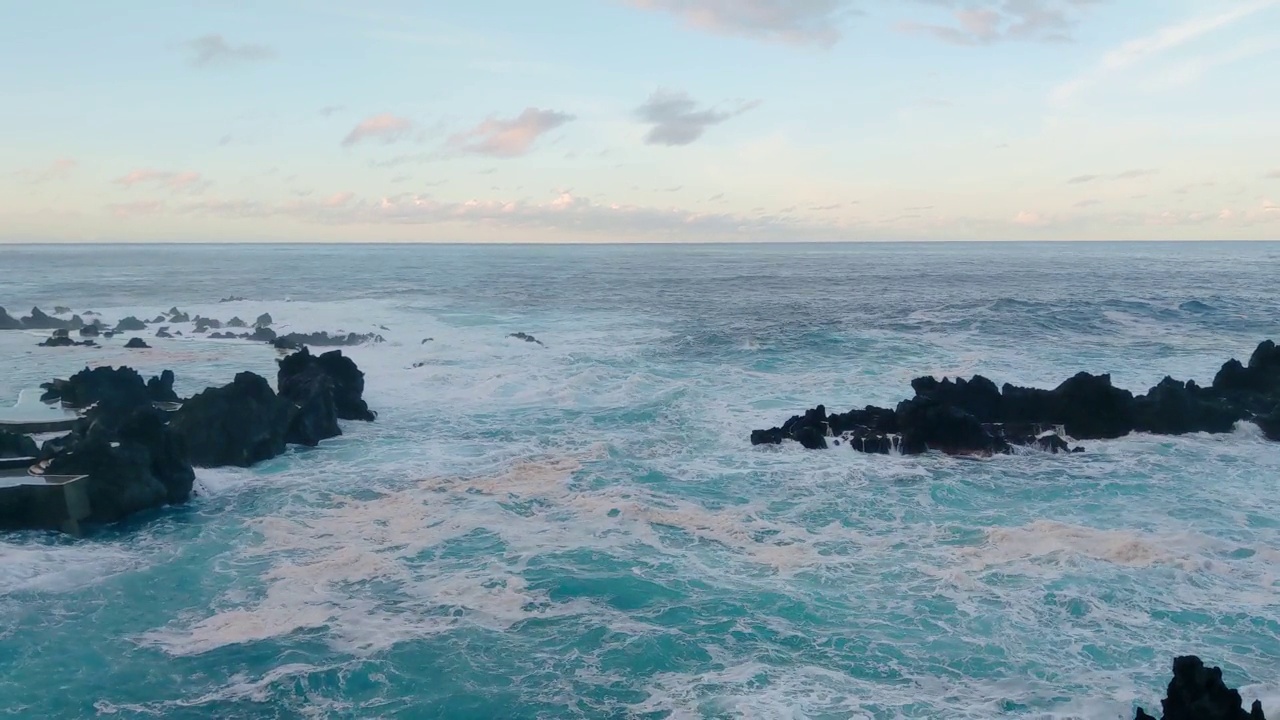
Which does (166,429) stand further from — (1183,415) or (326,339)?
(1183,415)

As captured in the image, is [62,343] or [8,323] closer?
[62,343]

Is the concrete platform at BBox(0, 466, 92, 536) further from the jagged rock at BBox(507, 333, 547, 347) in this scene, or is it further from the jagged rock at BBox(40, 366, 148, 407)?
the jagged rock at BBox(507, 333, 547, 347)

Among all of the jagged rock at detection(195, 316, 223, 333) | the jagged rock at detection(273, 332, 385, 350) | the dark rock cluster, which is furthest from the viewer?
the jagged rock at detection(195, 316, 223, 333)

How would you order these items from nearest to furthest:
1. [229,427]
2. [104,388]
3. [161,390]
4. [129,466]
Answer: [129,466]
[229,427]
[104,388]
[161,390]

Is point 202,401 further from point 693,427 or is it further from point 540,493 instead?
point 693,427

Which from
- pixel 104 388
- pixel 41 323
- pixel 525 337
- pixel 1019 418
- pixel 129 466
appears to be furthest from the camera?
pixel 41 323

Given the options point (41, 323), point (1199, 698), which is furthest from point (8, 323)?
point (1199, 698)

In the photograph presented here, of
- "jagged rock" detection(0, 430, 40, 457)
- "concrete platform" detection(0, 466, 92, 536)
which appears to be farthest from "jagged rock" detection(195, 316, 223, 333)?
"concrete platform" detection(0, 466, 92, 536)
